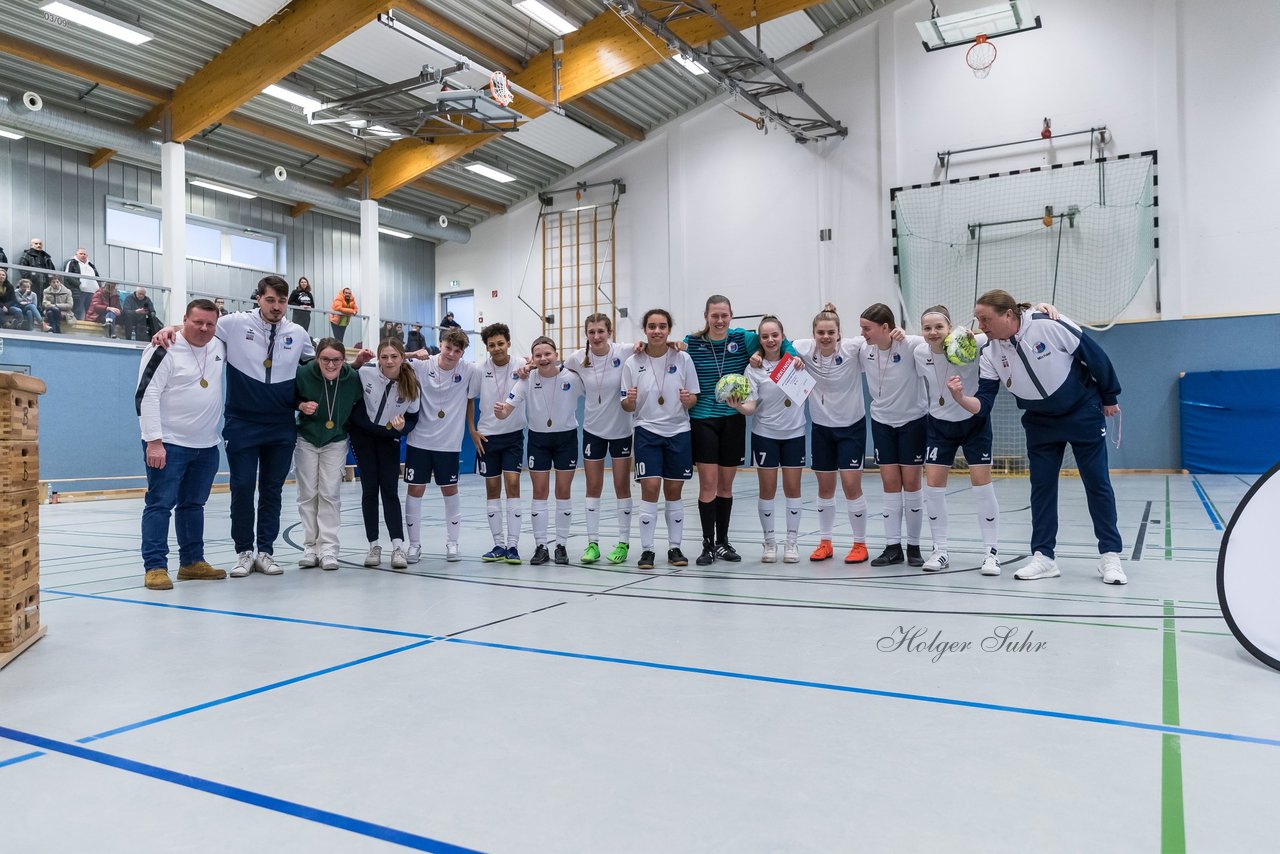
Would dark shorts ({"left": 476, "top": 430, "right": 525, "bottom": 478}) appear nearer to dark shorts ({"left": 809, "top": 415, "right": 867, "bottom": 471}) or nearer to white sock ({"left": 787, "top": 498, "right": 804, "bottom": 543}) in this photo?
white sock ({"left": 787, "top": 498, "right": 804, "bottom": 543})

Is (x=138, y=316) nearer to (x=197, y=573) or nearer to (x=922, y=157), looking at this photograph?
(x=197, y=573)

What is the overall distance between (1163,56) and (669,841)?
63.2ft

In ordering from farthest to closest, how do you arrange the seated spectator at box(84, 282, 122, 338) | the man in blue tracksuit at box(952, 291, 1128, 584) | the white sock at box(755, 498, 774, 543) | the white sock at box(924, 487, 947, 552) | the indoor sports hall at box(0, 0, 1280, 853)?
the seated spectator at box(84, 282, 122, 338)
the white sock at box(755, 498, 774, 543)
the white sock at box(924, 487, 947, 552)
the man in blue tracksuit at box(952, 291, 1128, 584)
the indoor sports hall at box(0, 0, 1280, 853)

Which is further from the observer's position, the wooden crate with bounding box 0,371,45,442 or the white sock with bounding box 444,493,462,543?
the white sock with bounding box 444,493,462,543

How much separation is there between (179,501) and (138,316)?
1286cm

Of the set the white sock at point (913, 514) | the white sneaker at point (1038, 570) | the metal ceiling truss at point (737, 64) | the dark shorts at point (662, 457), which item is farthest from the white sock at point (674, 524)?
the metal ceiling truss at point (737, 64)

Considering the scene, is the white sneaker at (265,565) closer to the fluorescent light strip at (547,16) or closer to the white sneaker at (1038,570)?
the white sneaker at (1038,570)

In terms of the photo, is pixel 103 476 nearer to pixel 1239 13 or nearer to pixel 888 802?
pixel 888 802

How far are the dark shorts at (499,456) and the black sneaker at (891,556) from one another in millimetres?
2680

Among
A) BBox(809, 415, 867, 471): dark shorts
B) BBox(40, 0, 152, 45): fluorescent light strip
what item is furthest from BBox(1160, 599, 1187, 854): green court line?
BBox(40, 0, 152, 45): fluorescent light strip

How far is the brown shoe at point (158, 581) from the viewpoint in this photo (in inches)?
200

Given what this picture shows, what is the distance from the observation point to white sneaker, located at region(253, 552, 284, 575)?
5793 mm

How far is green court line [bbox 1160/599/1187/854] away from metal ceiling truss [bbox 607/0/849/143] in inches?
519

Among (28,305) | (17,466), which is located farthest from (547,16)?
(17,466)
